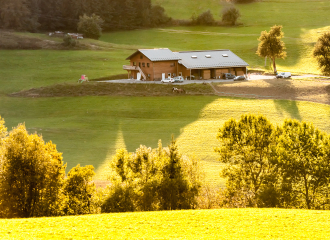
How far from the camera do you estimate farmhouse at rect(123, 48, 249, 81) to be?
3578 inches

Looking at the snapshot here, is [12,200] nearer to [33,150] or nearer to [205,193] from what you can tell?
[33,150]

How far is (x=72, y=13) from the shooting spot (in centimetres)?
15262

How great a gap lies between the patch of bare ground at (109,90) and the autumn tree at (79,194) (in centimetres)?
4594

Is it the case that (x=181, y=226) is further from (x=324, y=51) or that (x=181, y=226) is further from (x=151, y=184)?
(x=324, y=51)

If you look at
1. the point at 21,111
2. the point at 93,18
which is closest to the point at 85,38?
the point at 93,18

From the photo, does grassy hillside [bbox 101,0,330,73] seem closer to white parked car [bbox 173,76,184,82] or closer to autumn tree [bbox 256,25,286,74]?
autumn tree [bbox 256,25,286,74]

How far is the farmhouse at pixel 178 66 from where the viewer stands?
9088cm

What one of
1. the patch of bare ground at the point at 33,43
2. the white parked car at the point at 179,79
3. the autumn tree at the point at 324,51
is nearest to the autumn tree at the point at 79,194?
the white parked car at the point at 179,79

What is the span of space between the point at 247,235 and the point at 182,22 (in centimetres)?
14244

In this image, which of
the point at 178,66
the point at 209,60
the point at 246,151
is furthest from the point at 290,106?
→ the point at 246,151

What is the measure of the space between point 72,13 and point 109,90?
78974mm

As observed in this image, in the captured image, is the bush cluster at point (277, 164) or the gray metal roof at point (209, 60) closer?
the bush cluster at point (277, 164)

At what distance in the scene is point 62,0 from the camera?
502ft

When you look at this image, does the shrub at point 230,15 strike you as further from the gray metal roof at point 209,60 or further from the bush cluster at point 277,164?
the bush cluster at point 277,164
